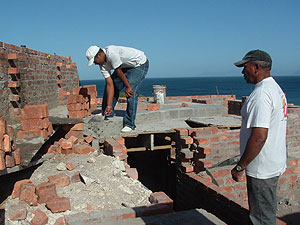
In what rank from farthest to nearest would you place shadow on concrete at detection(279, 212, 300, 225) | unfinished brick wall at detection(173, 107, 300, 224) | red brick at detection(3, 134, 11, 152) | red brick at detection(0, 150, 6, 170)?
1. unfinished brick wall at detection(173, 107, 300, 224)
2. shadow on concrete at detection(279, 212, 300, 225)
3. red brick at detection(3, 134, 11, 152)
4. red brick at detection(0, 150, 6, 170)

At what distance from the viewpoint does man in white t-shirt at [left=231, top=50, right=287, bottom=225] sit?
7.20 ft

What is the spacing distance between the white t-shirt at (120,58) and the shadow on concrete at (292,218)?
350 centimetres

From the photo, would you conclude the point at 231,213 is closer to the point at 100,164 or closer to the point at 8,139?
the point at 100,164

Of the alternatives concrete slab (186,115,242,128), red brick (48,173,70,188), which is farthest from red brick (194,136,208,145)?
red brick (48,173,70,188)

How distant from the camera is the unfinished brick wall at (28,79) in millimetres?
5967

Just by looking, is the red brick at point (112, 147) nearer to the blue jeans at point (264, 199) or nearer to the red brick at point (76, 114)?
the red brick at point (76, 114)

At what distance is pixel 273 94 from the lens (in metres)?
2.23

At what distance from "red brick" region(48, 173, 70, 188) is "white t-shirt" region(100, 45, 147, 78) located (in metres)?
2.11

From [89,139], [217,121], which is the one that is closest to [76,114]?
[89,139]

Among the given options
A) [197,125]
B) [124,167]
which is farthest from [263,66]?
[197,125]

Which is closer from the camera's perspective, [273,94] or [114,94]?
[273,94]

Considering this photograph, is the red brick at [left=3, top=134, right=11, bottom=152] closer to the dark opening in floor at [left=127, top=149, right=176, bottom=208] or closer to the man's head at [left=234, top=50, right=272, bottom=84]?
the man's head at [left=234, top=50, right=272, bottom=84]

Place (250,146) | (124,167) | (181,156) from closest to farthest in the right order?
1. (250,146)
2. (124,167)
3. (181,156)

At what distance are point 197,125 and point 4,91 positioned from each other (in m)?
4.32
